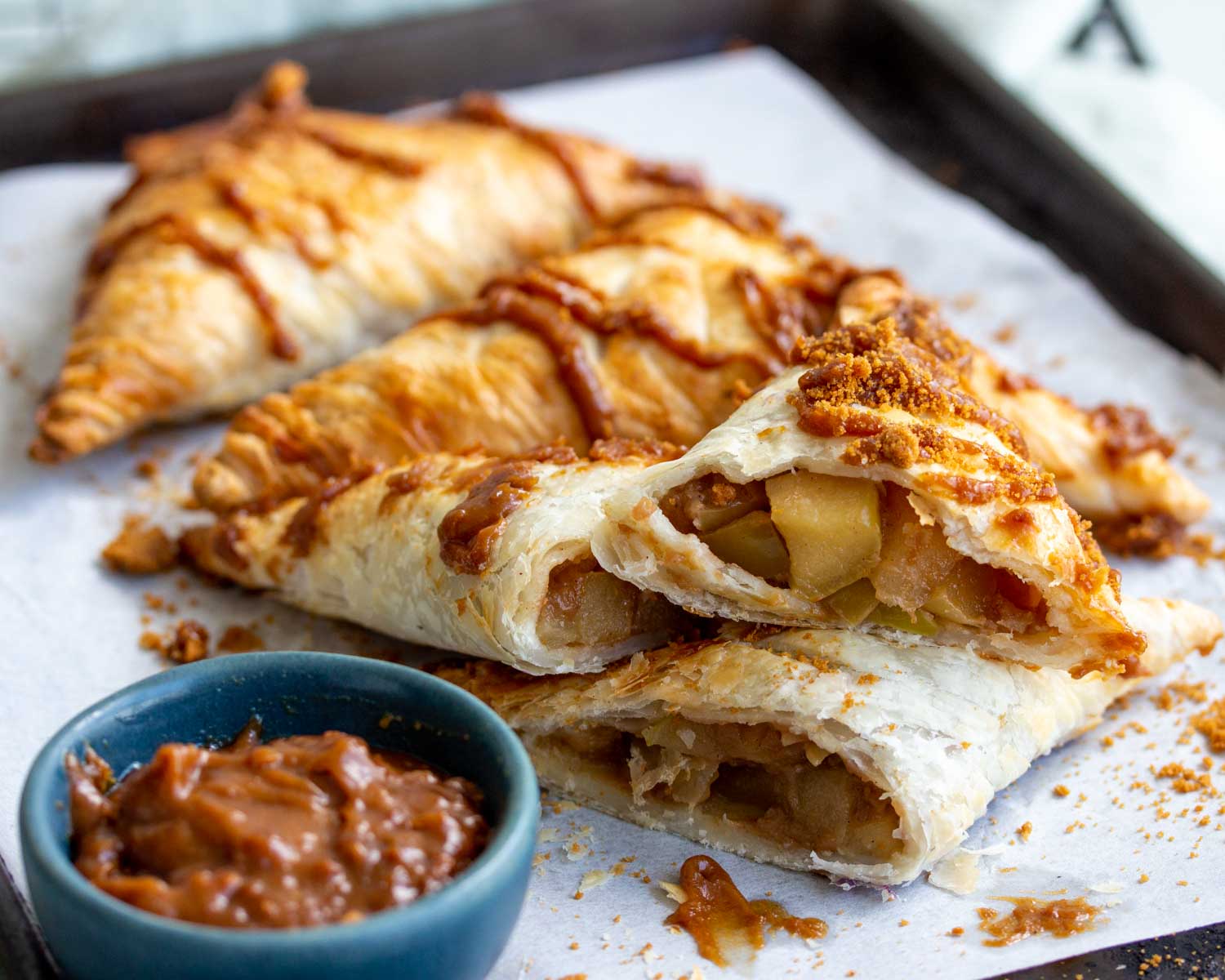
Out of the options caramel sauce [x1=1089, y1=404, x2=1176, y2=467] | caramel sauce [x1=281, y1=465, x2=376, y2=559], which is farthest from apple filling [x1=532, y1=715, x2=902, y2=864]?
caramel sauce [x1=1089, y1=404, x2=1176, y2=467]

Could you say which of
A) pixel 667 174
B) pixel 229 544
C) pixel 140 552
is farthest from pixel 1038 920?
pixel 667 174

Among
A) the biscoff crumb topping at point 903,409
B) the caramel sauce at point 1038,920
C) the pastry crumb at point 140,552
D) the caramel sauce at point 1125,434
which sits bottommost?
the pastry crumb at point 140,552

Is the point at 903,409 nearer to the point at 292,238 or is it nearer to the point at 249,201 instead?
the point at 292,238

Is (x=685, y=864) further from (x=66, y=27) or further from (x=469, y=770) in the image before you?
(x=66, y=27)

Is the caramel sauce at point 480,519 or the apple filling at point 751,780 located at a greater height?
the caramel sauce at point 480,519

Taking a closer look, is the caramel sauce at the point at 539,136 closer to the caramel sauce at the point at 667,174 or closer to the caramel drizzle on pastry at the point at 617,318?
the caramel sauce at the point at 667,174

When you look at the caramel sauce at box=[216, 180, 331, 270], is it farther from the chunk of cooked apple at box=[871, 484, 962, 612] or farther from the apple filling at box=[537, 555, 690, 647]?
the chunk of cooked apple at box=[871, 484, 962, 612]

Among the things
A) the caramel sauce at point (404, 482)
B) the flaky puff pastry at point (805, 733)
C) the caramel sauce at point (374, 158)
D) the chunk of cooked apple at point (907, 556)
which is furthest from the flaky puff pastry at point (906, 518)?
the caramel sauce at point (374, 158)
